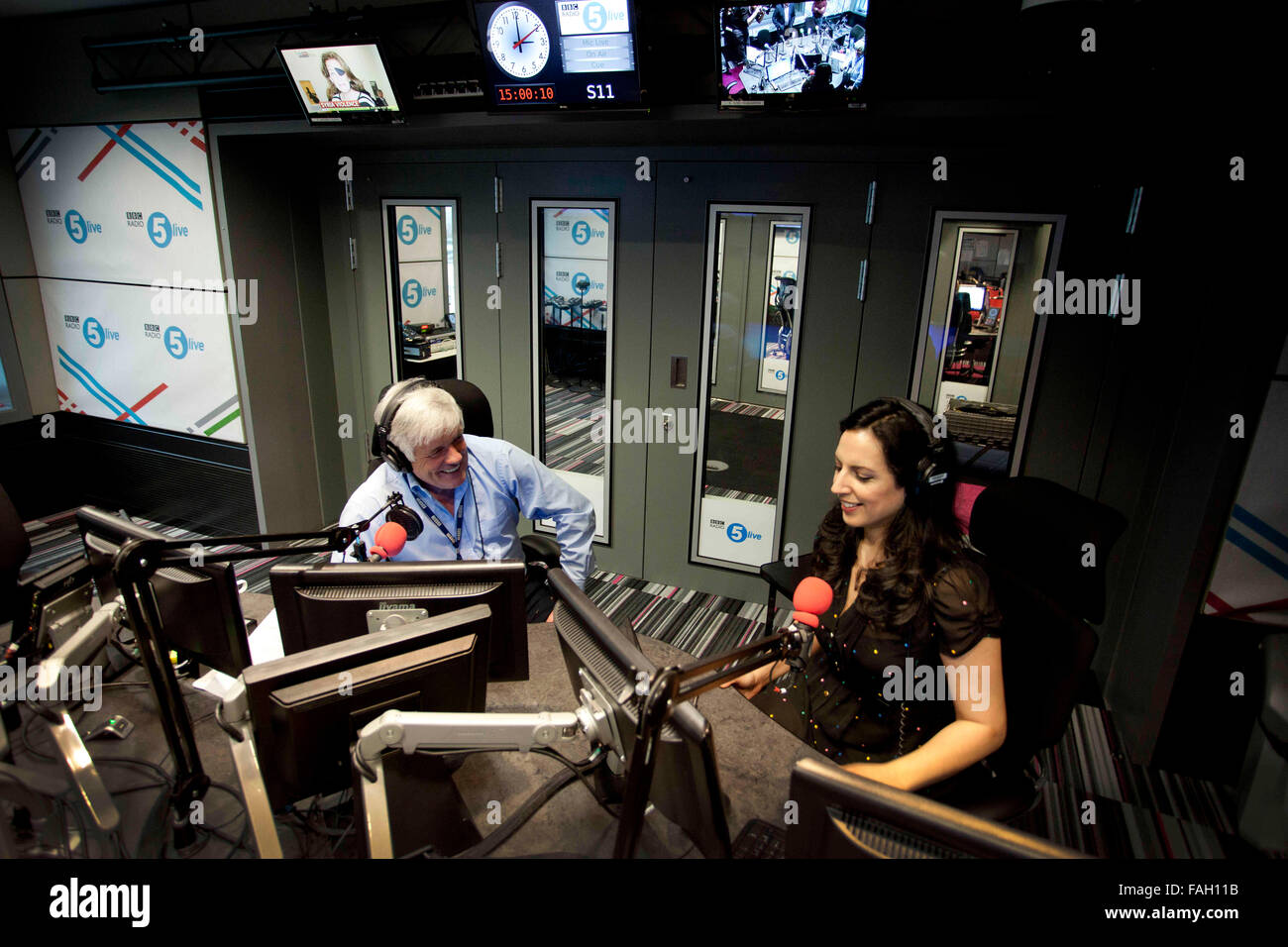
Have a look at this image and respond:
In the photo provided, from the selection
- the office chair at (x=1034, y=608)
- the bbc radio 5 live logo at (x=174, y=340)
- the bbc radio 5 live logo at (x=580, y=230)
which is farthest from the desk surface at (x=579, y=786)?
the bbc radio 5 live logo at (x=580, y=230)

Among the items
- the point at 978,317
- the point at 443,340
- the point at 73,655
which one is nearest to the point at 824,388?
the point at 978,317

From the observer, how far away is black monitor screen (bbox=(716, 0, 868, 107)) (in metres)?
2.36

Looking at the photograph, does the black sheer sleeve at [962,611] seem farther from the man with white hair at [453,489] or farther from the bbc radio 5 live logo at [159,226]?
the bbc radio 5 live logo at [159,226]

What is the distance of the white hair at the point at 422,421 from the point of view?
2.19m

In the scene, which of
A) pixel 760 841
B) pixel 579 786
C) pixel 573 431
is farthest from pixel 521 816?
pixel 573 431

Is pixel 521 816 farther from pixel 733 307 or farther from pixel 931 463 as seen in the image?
pixel 733 307

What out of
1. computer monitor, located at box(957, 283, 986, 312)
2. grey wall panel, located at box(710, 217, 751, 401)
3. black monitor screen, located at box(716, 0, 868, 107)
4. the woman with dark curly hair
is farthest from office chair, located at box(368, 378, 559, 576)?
grey wall panel, located at box(710, 217, 751, 401)

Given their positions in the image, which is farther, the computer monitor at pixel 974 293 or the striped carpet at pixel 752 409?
the striped carpet at pixel 752 409

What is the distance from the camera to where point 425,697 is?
1359mm

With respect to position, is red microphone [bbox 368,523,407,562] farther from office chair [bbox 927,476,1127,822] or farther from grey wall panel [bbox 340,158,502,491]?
grey wall panel [bbox 340,158,502,491]

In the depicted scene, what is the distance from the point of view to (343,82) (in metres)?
3.21

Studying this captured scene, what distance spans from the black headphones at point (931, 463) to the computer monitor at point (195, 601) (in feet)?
5.50

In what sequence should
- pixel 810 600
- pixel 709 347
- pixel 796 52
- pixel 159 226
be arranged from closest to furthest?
pixel 810 600, pixel 796 52, pixel 709 347, pixel 159 226

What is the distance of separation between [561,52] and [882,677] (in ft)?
8.43
